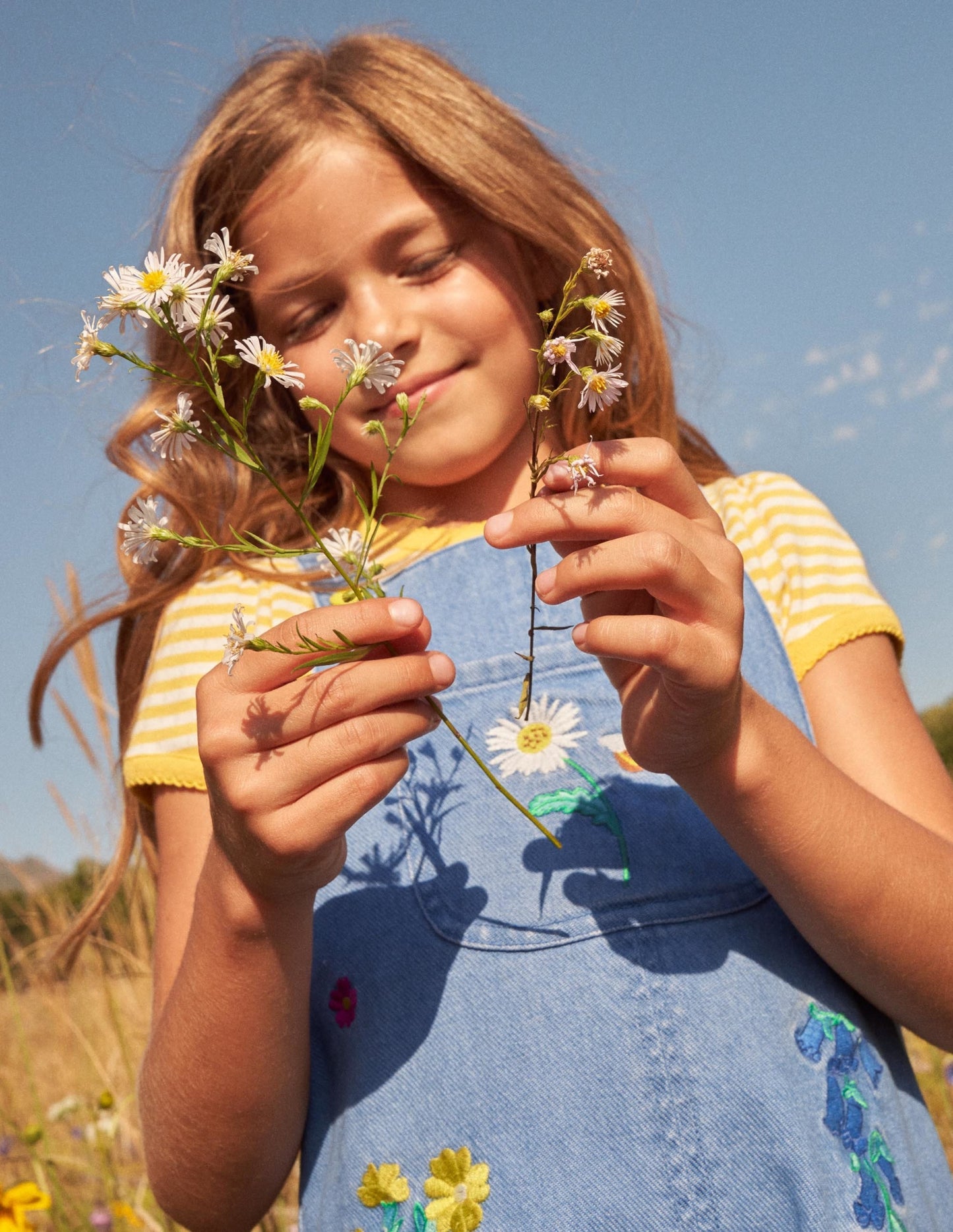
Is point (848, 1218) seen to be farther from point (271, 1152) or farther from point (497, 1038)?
point (271, 1152)

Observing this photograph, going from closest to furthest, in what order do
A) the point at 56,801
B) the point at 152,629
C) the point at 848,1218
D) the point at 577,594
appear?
the point at 577,594 < the point at 848,1218 < the point at 152,629 < the point at 56,801

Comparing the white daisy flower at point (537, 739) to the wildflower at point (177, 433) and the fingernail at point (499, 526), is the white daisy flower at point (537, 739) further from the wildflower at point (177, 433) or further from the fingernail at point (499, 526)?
the wildflower at point (177, 433)

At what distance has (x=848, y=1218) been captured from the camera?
45.6 inches

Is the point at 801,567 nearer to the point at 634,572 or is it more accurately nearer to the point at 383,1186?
the point at 634,572

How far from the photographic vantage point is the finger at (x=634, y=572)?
3.01 feet

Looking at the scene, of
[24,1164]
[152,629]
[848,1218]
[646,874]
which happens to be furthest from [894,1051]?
[24,1164]

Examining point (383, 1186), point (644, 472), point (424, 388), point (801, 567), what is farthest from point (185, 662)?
point (801, 567)

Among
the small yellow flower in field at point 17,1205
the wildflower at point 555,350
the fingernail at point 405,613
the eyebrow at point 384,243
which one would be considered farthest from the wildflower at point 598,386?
the small yellow flower in field at point 17,1205

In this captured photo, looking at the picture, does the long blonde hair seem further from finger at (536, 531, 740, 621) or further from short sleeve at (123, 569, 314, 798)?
finger at (536, 531, 740, 621)

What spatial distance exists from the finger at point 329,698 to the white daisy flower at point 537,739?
0.46 meters

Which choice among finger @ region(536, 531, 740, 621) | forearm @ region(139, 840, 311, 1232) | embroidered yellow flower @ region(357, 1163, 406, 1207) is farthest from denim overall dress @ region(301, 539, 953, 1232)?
finger @ region(536, 531, 740, 621)

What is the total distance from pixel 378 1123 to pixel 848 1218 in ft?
1.89

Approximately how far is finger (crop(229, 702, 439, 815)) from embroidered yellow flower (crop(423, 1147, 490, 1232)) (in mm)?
553

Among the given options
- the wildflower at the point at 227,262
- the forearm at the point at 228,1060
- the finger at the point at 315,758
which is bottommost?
the forearm at the point at 228,1060
